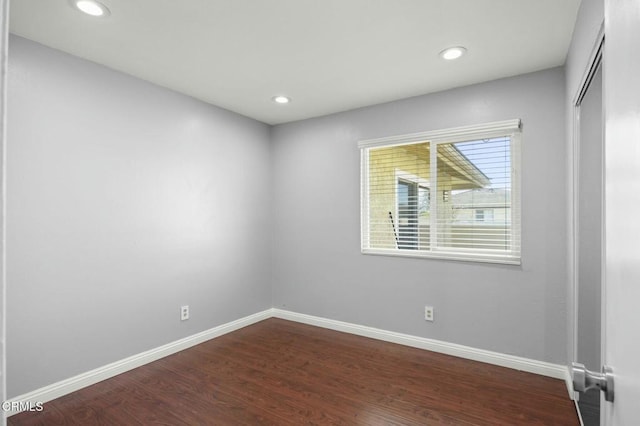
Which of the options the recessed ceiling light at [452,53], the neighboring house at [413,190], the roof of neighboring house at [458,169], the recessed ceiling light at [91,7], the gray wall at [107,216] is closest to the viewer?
the recessed ceiling light at [91,7]

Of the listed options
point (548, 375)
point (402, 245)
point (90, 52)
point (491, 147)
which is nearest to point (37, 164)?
point (90, 52)

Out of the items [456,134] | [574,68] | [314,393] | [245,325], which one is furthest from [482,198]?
[245,325]

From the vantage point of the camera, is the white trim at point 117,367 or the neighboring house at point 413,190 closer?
the white trim at point 117,367

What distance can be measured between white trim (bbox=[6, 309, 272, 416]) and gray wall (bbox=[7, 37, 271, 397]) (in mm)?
50

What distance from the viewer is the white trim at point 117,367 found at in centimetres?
228

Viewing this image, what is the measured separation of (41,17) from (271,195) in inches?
107

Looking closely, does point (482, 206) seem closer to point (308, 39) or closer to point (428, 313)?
point (428, 313)

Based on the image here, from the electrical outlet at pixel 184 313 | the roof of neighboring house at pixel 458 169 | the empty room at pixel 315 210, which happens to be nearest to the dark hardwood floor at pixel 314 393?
the empty room at pixel 315 210

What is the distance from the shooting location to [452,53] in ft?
8.02

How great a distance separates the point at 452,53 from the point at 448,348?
252cm

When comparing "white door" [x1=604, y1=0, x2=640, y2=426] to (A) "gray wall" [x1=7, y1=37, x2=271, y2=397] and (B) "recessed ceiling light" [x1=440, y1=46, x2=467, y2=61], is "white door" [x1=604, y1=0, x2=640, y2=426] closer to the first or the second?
(B) "recessed ceiling light" [x1=440, y1=46, x2=467, y2=61]

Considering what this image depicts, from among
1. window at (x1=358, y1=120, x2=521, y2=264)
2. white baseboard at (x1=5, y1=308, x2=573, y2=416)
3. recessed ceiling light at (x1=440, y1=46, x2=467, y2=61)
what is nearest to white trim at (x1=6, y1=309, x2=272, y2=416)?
white baseboard at (x1=5, y1=308, x2=573, y2=416)

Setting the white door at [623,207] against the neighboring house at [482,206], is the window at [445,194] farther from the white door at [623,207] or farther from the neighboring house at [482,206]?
the white door at [623,207]

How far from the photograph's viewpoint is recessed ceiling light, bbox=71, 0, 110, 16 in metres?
1.89
